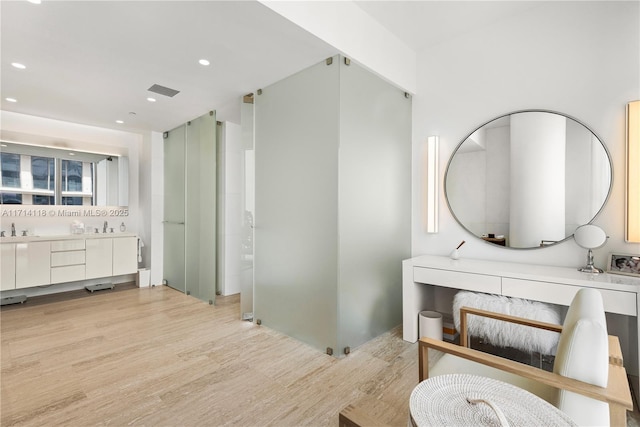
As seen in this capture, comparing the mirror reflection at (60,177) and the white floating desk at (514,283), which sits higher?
the mirror reflection at (60,177)

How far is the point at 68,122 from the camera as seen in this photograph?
484 cm

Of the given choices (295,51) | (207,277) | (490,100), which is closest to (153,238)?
(207,277)

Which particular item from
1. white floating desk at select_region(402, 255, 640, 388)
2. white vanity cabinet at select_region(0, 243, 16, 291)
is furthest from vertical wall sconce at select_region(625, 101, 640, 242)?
white vanity cabinet at select_region(0, 243, 16, 291)

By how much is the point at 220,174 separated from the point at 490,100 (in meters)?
3.49

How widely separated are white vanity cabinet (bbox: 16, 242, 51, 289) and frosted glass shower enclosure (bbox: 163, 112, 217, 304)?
1.52 m

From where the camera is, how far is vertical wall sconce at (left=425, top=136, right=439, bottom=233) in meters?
3.24

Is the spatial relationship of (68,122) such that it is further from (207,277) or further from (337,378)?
(337,378)

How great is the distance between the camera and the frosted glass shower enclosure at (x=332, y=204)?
2.66m

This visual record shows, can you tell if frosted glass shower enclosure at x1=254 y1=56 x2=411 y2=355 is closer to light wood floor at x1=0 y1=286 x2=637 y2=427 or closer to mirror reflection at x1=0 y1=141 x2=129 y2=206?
light wood floor at x1=0 y1=286 x2=637 y2=427

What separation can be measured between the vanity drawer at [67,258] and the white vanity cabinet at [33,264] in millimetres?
60

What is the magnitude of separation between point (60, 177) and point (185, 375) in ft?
13.8

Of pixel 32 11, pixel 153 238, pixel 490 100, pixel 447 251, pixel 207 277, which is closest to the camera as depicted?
pixel 32 11

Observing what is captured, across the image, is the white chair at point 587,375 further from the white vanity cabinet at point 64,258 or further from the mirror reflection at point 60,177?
the mirror reflection at point 60,177

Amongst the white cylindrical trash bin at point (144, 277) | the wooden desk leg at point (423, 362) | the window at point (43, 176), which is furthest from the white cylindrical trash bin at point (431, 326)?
the window at point (43, 176)
